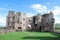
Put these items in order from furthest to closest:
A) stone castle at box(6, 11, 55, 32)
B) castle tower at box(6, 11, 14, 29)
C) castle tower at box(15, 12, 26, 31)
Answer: castle tower at box(6, 11, 14, 29) < castle tower at box(15, 12, 26, 31) < stone castle at box(6, 11, 55, 32)

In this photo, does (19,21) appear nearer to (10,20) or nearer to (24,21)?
(24,21)

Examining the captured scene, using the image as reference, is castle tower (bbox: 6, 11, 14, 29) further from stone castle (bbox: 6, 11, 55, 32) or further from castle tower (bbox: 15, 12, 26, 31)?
castle tower (bbox: 15, 12, 26, 31)

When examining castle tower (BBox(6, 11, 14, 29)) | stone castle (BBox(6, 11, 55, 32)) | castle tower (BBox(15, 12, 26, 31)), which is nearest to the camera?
stone castle (BBox(6, 11, 55, 32))

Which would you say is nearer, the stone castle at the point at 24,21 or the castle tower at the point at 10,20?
the stone castle at the point at 24,21

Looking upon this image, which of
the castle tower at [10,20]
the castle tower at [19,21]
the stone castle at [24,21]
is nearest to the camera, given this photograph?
the stone castle at [24,21]

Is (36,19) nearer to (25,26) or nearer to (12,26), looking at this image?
(25,26)

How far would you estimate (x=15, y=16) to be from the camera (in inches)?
2261

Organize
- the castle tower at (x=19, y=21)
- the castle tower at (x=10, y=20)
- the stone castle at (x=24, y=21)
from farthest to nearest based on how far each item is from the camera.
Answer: the castle tower at (x=10, y=20) < the castle tower at (x=19, y=21) < the stone castle at (x=24, y=21)

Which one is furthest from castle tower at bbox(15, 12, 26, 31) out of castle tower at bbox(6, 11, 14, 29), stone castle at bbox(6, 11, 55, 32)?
castle tower at bbox(6, 11, 14, 29)

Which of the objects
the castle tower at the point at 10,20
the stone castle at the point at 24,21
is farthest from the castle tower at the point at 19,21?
the castle tower at the point at 10,20

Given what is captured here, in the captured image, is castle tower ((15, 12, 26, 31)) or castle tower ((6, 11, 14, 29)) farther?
castle tower ((6, 11, 14, 29))

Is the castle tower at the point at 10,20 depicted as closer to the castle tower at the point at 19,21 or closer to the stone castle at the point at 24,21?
the stone castle at the point at 24,21

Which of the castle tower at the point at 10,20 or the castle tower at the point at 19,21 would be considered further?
the castle tower at the point at 10,20

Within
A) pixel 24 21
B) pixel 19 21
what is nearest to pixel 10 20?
pixel 19 21
